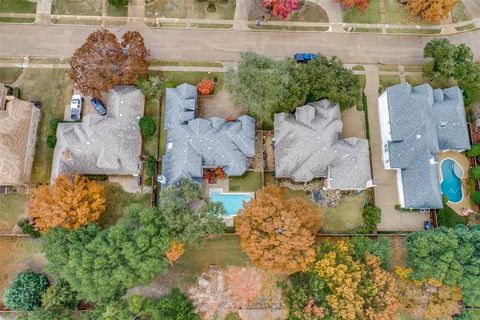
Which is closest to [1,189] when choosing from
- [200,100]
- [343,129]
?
[200,100]

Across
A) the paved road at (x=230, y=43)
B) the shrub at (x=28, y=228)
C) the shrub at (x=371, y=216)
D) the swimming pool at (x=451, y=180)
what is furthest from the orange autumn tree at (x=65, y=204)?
the swimming pool at (x=451, y=180)

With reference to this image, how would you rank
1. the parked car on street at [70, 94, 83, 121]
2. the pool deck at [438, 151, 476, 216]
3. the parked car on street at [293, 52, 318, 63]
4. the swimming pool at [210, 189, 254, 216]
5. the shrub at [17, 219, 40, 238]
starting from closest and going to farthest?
1. the shrub at [17, 219, 40, 238]
2. the swimming pool at [210, 189, 254, 216]
3. the parked car on street at [70, 94, 83, 121]
4. the pool deck at [438, 151, 476, 216]
5. the parked car on street at [293, 52, 318, 63]

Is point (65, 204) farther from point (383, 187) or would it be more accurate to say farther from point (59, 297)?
point (383, 187)

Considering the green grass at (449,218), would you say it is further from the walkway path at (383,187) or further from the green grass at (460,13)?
the green grass at (460,13)

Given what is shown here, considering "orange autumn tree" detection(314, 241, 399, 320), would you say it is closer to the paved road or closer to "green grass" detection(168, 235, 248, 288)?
"green grass" detection(168, 235, 248, 288)

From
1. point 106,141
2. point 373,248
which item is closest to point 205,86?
point 106,141

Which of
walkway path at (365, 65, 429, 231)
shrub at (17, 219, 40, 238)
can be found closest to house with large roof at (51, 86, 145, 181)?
shrub at (17, 219, 40, 238)

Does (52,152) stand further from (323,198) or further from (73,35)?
(323,198)
